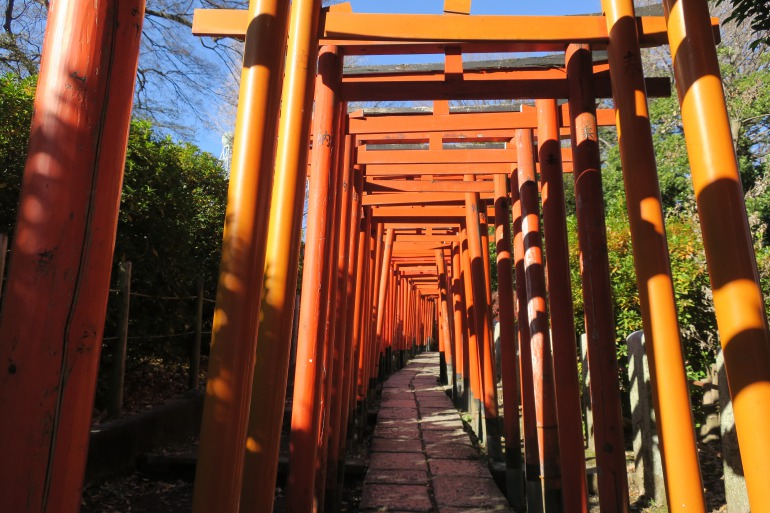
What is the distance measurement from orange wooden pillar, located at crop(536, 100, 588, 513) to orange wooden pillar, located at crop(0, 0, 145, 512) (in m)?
2.74

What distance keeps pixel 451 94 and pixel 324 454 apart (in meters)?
2.61

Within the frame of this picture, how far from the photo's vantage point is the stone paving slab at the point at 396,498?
14.9 ft

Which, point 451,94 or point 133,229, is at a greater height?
point 451,94

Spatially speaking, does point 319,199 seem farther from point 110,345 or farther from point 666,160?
point 666,160

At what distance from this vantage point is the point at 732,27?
14.8 m

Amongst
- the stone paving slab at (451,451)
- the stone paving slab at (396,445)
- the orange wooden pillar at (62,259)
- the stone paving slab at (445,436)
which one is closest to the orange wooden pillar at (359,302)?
the stone paving slab at (396,445)

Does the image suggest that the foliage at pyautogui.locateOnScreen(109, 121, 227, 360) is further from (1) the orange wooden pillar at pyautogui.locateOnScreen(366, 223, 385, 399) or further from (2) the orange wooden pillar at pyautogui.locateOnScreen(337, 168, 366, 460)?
(1) the orange wooden pillar at pyautogui.locateOnScreen(366, 223, 385, 399)

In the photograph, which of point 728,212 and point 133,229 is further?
point 133,229

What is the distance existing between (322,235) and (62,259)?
225cm

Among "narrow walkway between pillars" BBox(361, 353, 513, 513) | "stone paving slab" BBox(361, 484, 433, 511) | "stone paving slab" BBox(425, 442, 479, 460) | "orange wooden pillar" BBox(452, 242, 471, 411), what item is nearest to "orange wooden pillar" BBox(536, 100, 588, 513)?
"narrow walkway between pillars" BBox(361, 353, 513, 513)

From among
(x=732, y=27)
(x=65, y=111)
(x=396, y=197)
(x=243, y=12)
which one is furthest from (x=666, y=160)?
(x=65, y=111)

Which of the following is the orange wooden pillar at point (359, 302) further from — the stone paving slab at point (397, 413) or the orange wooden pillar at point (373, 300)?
the orange wooden pillar at point (373, 300)

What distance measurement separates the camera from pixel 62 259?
125 centimetres

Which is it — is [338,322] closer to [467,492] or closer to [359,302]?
[467,492]
